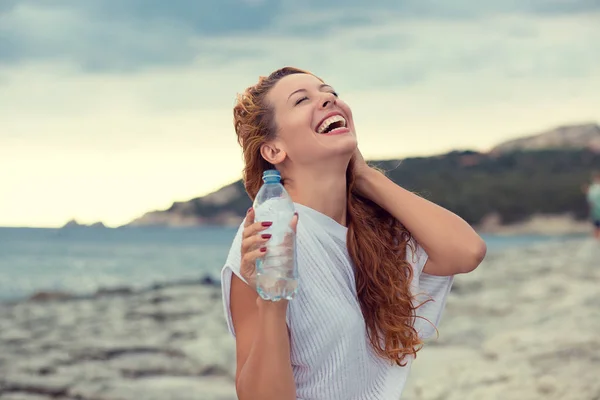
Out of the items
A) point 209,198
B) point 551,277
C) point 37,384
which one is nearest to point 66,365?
point 37,384

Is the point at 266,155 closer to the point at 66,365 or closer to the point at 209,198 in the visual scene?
the point at 66,365

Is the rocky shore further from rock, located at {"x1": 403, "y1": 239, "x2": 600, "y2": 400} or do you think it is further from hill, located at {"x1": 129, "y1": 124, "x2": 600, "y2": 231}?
hill, located at {"x1": 129, "y1": 124, "x2": 600, "y2": 231}

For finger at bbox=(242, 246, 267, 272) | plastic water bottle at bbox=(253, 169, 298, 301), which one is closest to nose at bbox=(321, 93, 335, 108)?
plastic water bottle at bbox=(253, 169, 298, 301)

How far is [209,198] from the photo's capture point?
47688mm

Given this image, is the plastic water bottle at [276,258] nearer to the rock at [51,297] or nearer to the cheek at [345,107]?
the cheek at [345,107]

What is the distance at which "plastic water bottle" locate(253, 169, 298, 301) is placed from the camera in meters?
2.53

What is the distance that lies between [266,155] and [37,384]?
683cm

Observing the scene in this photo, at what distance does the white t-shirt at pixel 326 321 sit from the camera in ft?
9.35

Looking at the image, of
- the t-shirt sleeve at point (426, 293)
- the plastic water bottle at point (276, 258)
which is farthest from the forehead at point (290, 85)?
the t-shirt sleeve at point (426, 293)

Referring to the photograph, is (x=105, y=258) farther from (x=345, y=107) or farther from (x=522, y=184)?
(x=345, y=107)

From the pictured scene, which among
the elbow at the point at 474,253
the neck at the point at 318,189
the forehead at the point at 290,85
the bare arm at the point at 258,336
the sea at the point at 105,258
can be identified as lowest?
the bare arm at the point at 258,336

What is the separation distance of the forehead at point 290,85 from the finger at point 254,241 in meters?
0.64

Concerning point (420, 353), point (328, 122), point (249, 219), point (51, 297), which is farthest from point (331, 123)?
point (51, 297)

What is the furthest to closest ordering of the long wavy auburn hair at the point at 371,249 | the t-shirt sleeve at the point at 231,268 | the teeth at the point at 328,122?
the long wavy auburn hair at the point at 371,249 < the teeth at the point at 328,122 < the t-shirt sleeve at the point at 231,268
